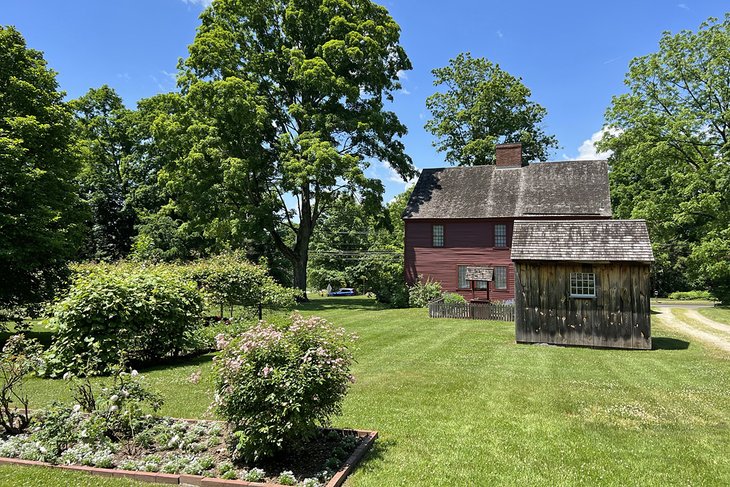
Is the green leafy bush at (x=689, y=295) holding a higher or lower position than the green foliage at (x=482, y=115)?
lower

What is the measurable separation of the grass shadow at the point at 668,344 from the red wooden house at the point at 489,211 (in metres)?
13.2

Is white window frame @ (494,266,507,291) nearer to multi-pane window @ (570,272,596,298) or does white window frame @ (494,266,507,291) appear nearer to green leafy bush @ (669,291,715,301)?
multi-pane window @ (570,272,596,298)

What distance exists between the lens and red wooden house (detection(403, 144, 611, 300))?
3181 centimetres

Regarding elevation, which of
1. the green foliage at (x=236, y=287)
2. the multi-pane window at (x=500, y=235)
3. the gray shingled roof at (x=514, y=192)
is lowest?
the green foliage at (x=236, y=287)

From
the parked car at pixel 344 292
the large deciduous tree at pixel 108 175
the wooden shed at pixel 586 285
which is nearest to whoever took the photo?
the wooden shed at pixel 586 285

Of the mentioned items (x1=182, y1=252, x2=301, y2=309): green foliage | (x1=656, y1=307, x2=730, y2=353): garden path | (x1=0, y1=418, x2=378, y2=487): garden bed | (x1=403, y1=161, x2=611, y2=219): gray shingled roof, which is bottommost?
(x1=0, y1=418, x2=378, y2=487): garden bed

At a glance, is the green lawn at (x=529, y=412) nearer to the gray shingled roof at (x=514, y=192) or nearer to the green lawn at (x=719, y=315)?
the green lawn at (x=719, y=315)

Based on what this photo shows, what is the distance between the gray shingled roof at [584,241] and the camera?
15.6 m

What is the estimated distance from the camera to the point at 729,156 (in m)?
32.0

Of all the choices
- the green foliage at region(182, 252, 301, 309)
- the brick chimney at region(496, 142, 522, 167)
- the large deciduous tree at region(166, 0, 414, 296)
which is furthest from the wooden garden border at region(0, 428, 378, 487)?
the brick chimney at region(496, 142, 522, 167)

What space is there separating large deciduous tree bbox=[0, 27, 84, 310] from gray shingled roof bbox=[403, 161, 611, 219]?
75.0 feet

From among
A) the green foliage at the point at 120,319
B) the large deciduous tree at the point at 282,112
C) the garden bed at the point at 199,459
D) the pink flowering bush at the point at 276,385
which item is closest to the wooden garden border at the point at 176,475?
the garden bed at the point at 199,459

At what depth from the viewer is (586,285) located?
52.8 feet

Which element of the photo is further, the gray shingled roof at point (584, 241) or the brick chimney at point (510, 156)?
the brick chimney at point (510, 156)
